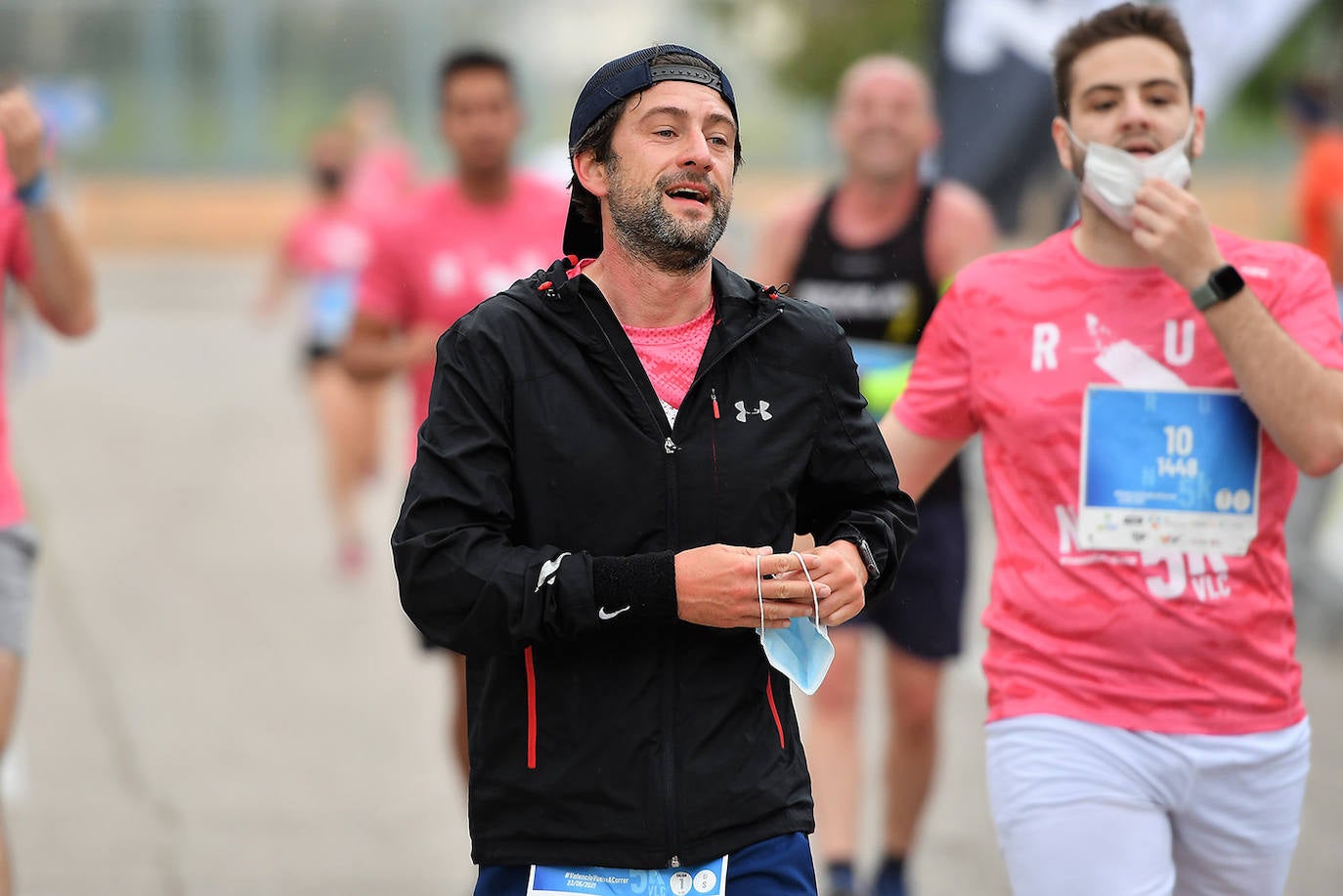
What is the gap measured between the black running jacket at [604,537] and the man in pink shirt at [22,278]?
70.7 inches

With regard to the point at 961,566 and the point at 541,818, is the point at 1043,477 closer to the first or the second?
the point at 541,818

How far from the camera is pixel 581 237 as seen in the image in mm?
3346

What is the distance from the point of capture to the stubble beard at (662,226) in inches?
122

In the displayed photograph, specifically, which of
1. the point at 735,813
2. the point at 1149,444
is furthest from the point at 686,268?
the point at 1149,444

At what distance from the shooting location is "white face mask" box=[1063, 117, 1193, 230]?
373 cm

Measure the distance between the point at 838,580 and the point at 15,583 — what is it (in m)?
2.36

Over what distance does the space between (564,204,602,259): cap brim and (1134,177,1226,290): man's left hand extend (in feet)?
3.32

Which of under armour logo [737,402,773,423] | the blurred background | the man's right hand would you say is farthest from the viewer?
the blurred background

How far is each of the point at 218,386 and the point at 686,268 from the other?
53.6 feet

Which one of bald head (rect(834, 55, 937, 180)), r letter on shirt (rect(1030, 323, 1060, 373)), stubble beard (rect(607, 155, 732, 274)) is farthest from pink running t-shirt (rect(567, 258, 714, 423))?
bald head (rect(834, 55, 937, 180))

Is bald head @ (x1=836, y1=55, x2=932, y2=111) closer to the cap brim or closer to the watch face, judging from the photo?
the watch face

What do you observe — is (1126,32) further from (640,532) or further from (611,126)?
(640,532)

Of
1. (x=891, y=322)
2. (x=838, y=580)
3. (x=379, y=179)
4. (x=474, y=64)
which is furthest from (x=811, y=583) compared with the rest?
(x=379, y=179)

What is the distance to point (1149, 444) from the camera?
3.77 meters
